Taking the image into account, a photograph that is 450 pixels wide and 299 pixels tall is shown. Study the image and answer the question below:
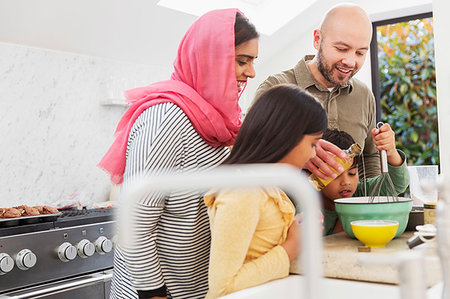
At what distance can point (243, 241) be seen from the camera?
103 centimetres

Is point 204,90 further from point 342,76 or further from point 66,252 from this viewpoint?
point 66,252

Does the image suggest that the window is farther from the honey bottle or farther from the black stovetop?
the honey bottle

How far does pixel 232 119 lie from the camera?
1441 millimetres

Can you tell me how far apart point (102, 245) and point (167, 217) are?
106 cm

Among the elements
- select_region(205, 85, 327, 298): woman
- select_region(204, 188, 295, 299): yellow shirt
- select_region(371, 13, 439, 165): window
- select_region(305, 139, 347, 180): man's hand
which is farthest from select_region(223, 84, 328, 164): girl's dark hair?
select_region(371, 13, 439, 165): window

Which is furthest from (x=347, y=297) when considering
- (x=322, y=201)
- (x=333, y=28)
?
(x=333, y=28)

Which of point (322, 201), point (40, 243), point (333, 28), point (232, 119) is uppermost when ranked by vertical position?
point (333, 28)

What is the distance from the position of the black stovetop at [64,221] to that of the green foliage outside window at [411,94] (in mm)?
2896

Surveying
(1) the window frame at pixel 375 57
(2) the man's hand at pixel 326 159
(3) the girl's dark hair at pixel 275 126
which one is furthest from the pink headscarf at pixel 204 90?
(1) the window frame at pixel 375 57

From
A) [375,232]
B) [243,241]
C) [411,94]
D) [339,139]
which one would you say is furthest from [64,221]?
[411,94]

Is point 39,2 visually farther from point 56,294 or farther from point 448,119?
point 448,119

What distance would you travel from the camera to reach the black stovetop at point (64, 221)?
196cm

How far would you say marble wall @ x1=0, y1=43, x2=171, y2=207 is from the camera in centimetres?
248

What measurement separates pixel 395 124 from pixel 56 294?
11.1 feet
